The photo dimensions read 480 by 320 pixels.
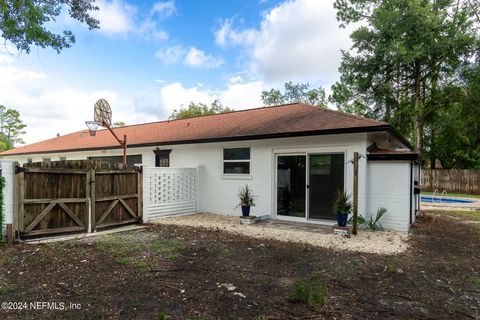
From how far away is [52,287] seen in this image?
13.6ft

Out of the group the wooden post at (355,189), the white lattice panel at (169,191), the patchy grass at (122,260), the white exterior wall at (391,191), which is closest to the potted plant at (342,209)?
the wooden post at (355,189)

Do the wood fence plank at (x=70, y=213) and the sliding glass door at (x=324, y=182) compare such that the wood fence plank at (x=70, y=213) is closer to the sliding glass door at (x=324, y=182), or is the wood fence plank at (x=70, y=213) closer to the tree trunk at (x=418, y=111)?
the sliding glass door at (x=324, y=182)

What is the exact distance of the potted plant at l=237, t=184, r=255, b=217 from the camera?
385 inches

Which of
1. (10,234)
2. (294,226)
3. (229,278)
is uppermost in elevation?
(10,234)

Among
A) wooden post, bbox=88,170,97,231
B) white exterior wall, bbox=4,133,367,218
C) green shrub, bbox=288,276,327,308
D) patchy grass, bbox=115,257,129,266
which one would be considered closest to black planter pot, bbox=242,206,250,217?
white exterior wall, bbox=4,133,367,218

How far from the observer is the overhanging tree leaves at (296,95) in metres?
40.2

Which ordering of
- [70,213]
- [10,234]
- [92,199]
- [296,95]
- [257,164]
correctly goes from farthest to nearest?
[296,95], [257,164], [92,199], [70,213], [10,234]

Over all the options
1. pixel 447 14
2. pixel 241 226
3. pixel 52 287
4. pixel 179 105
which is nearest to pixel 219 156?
pixel 241 226

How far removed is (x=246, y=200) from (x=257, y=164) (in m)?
1.35

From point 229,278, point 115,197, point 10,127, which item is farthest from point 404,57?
point 10,127

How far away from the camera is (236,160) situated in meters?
11.1

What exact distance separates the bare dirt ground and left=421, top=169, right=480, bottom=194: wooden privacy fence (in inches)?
763

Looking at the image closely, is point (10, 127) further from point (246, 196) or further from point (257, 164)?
point (246, 196)

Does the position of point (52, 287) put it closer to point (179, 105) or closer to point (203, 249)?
point (203, 249)
